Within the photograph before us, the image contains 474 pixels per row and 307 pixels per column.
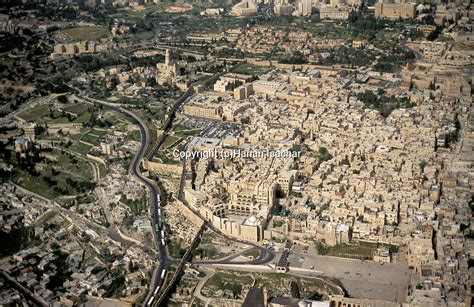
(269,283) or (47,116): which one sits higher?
(47,116)

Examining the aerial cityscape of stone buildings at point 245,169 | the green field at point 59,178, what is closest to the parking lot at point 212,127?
the aerial cityscape of stone buildings at point 245,169

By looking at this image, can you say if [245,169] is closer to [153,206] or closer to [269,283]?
[153,206]

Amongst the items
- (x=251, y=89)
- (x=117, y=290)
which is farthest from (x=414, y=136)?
(x=117, y=290)

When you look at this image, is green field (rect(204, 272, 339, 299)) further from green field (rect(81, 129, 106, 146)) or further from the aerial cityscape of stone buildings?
green field (rect(81, 129, 106, 146))

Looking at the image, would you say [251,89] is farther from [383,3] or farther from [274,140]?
[383,3]

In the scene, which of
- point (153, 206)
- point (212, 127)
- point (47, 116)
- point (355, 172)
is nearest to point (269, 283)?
point (153, 206)

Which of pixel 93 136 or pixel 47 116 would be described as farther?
pixel 47 116

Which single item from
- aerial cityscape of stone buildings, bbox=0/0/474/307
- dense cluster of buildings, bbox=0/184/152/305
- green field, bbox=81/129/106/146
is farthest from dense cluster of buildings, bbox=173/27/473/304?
green field, bbox=81/129/106/146

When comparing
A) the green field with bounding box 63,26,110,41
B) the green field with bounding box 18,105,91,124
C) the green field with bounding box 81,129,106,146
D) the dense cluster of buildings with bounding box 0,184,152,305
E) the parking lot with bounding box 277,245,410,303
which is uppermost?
the green field with bounding box 63,26,110,41
